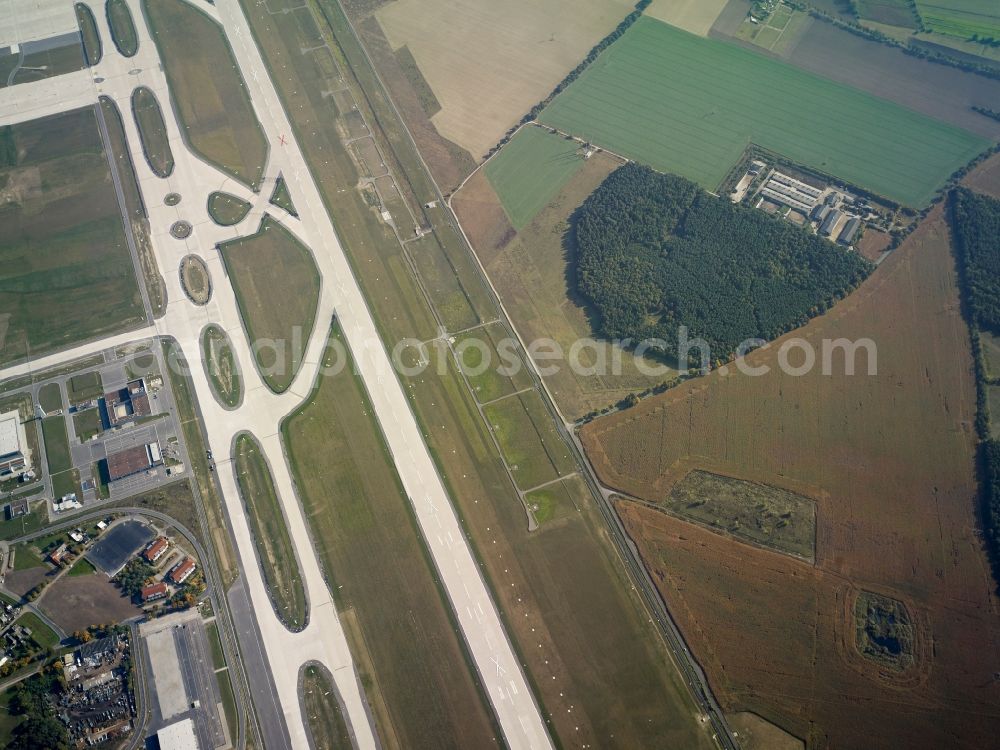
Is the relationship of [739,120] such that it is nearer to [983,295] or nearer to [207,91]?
[983,295]

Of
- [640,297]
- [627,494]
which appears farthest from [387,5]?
[627,494]

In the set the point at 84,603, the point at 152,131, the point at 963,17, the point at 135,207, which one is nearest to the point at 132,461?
the point at 84,603

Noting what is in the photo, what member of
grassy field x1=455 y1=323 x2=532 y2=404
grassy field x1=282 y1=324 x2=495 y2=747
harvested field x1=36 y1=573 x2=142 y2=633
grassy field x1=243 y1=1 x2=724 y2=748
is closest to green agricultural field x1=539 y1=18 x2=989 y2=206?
grassy field x1=243 y1=1 x2=724 y2=748

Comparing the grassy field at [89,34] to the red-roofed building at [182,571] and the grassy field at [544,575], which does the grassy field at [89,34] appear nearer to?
the grassy field at [544,575]

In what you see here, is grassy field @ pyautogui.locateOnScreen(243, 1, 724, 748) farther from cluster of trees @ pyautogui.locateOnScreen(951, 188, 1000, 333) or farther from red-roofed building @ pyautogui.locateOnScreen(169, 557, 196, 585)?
cluster of trees @ pyautogui.locateOnScreen(951, 188, 1000, 333)

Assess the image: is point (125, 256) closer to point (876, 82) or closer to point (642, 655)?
point (642, 655)

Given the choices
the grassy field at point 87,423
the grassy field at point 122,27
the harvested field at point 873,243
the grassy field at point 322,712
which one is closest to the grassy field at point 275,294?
the grassy field at point 87,423
